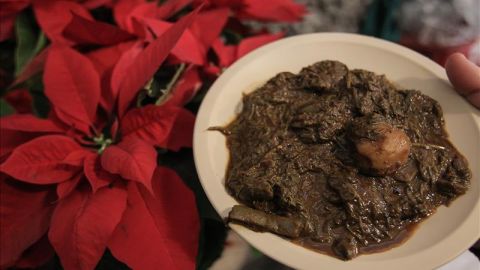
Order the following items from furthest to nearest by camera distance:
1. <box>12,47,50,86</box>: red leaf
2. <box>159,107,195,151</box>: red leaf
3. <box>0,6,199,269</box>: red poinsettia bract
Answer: <box>12,47,50,86</box>: red leaf < <box>159,107,195,151</box>: red leaf < <box>0,6,199,269</box>: red poinsettia bract

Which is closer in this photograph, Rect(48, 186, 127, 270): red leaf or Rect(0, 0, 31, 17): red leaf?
Rect(48, 186, 127, 270): red leaf

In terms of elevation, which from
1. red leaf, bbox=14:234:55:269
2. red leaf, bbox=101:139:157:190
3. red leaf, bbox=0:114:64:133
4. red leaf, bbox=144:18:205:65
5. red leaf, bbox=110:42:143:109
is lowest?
red leaf, bbox=14:234:55:269

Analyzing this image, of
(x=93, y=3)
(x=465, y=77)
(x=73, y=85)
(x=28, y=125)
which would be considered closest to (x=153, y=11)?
(x=93, y=3)

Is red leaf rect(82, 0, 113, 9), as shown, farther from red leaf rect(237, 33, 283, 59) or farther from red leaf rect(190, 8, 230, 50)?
red leaf rect(237, 33, 283, 59)

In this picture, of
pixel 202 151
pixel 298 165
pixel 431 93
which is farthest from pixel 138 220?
pixel 431 93

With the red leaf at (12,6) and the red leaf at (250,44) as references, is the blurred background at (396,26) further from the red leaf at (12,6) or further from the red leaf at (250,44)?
the red leaf at (12,6)

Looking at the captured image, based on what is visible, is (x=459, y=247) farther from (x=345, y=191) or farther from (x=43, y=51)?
(x=43, y=51)

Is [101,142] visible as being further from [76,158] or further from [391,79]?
[391,79]

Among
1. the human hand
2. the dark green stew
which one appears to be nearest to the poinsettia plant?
the dark green stew
